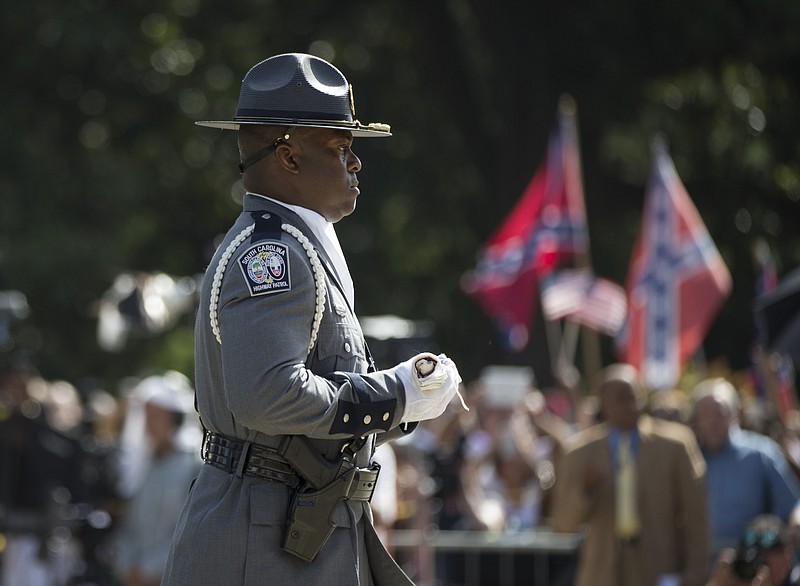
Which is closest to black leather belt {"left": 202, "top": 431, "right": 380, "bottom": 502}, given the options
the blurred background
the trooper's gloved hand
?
the trooper's gloved hand

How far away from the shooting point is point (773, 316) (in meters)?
9.69

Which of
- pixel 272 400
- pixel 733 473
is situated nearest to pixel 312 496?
pixel 272 400

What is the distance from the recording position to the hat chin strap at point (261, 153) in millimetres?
4230

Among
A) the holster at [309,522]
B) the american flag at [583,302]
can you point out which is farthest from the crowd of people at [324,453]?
the american flag at [583,302]

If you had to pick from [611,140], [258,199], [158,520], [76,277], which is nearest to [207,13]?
[76,277]

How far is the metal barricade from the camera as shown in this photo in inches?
428

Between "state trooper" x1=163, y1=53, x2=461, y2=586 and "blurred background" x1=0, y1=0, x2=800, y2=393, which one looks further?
"blurred background" x1=0, y1=0, x2=800, y2=393

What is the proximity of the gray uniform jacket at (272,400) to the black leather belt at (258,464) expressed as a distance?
0.7 inches

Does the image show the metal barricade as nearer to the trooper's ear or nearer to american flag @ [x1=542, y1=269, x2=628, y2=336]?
american flag @ [x1=542, y1=269, x2=628, y2=336]

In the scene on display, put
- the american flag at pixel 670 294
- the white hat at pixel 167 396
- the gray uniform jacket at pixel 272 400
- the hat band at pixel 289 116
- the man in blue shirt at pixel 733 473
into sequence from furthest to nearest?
1. the american flag at pixel 670 294
2. the white hat at pixel 167 396
3. the man in blue shirt at pixel 733 473
4. the hat band at pixel 289 116
5. the gray uniform jacket at pixel 272 400

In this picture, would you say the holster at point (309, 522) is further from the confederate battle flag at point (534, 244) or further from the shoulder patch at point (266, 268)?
the confederate battle flag at point (534, 244)

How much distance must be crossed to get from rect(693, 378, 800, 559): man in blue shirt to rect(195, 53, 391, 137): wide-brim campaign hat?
226 inches

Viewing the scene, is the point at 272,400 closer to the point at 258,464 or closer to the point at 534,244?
the point at 258,464

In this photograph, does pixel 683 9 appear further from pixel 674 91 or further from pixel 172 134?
pixel 172 134
